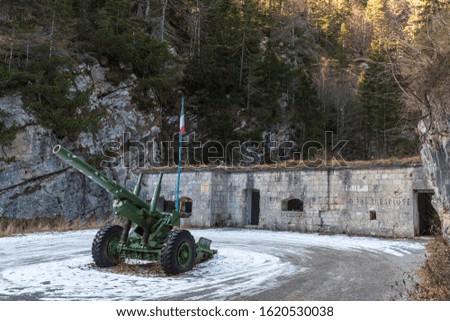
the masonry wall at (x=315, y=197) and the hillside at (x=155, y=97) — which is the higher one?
the hillside at (x=155, y=97)

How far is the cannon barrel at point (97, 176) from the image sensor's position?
5.67 meters

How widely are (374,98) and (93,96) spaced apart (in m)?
22.8

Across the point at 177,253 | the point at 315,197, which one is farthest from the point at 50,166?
the point at 177,253

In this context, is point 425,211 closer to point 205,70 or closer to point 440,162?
point 440,162

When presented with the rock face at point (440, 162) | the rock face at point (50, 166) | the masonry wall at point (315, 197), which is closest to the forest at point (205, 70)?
the rock face at point (50, 166)

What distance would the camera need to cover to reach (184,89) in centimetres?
2753

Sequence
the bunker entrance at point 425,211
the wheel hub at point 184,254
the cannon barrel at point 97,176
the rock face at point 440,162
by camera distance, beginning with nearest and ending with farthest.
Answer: the cannon barrel at point 97,176 < the rock face at point 440,162 < the wheel hub at point 184,254 < the bunker entrance at point 425,211

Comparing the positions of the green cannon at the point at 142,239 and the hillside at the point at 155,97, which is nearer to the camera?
the green cannon at the point at 142,239

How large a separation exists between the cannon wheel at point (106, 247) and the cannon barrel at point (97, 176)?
858 millimetres

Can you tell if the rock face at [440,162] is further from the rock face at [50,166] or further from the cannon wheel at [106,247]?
the rock face at [50,166]

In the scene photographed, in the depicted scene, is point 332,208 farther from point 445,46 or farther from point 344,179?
point 445,46

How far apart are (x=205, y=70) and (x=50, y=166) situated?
12.9 meters

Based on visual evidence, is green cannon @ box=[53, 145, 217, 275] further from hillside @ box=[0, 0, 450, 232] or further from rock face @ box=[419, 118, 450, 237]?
hillside @ box=[0, 0, 450, 232]
